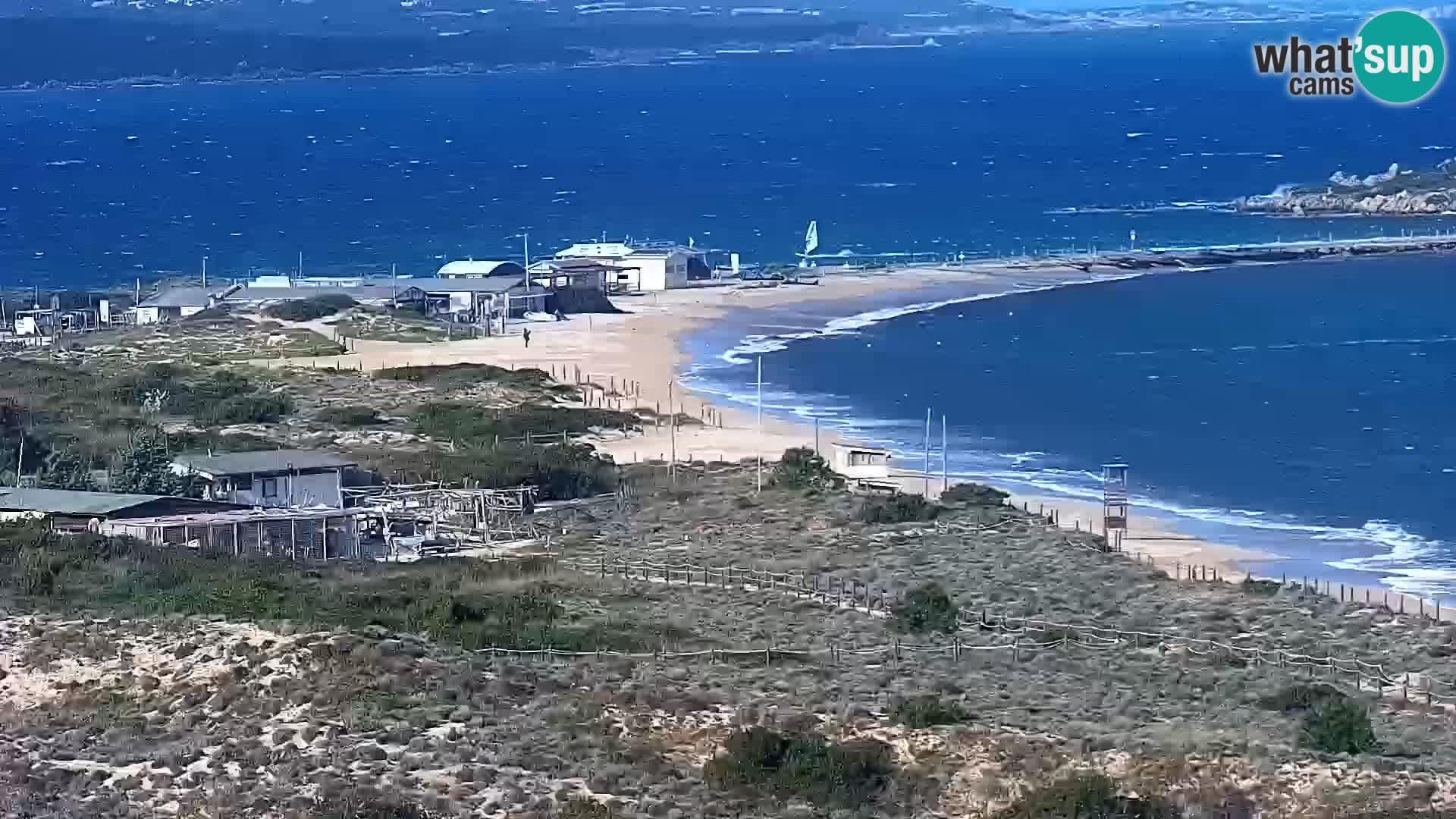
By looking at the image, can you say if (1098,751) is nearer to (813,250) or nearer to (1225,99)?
(813,250)

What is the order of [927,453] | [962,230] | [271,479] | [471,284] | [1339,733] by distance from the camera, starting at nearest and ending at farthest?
[1339,733], [271,479], [927,453], [471,284], [962,230]

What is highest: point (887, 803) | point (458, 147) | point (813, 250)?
point (458, 147)

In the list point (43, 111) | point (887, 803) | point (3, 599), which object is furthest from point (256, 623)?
point (43, 111)

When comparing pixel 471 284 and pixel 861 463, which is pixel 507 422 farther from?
pixel 471 284

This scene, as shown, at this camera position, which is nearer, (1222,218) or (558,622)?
(558,622)

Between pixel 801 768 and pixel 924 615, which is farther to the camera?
pixel 924 615

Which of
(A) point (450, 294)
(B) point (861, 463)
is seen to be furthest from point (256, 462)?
(A) point (450, 294)
